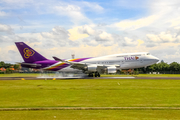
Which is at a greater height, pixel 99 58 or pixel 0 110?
pixel 99 58

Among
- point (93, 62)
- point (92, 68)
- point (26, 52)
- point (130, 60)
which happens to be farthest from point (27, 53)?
point (130, 60)

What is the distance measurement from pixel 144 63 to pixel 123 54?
5.95 metres

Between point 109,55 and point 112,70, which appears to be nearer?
point 112,70

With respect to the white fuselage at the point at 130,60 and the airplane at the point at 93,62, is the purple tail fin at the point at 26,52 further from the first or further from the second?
the white fuselage at the point at 130,60

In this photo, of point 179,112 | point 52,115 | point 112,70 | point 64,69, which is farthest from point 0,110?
point 64,69

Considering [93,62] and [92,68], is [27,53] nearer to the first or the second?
[93,62]

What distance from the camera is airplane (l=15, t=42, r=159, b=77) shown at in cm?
4791

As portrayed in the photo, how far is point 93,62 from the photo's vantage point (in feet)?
169

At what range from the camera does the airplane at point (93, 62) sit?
157ft

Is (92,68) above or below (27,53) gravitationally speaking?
below

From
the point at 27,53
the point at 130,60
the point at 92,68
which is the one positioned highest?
the point at 27,53

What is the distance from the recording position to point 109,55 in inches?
2039

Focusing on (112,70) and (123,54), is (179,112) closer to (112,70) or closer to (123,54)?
(112,70)

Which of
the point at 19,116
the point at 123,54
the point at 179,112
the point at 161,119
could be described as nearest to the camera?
the point at 161,119
